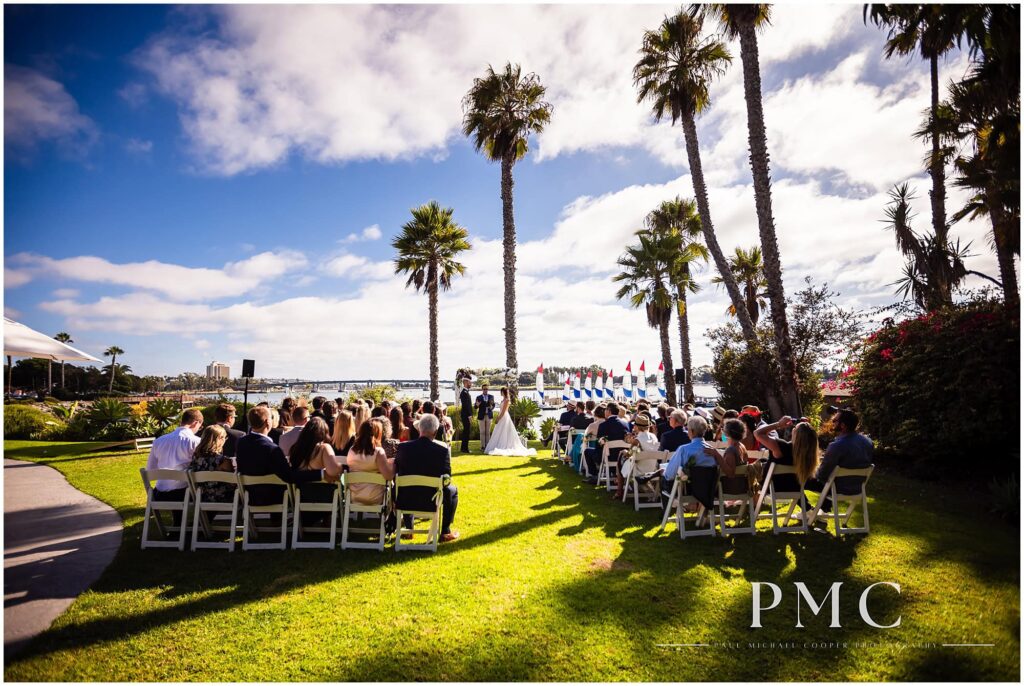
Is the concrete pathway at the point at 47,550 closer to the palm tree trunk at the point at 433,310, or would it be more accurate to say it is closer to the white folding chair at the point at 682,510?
the white folding chair at the point at 682,510

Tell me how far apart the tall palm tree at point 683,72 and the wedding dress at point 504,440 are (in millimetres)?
8728

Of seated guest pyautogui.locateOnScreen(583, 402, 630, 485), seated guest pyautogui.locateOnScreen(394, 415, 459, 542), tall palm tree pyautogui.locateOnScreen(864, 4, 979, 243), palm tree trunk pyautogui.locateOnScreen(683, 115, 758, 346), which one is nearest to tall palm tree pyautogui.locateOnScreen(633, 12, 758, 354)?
palm tree trunk pyautogui.locateOnScreen(683, 115, 758, 346)

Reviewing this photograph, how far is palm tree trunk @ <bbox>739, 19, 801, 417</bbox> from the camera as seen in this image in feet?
37.3

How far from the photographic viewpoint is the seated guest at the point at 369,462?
5.44 meters

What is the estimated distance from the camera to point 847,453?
18.3ft

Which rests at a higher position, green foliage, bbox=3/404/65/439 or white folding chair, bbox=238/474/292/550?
green foliage, bbox=3/404/65/439

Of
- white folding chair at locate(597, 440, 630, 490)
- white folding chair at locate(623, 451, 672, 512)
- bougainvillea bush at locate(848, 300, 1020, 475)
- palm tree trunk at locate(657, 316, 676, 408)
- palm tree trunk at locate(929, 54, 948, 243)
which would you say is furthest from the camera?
palm tree trunk at locate(657, 316, 676, 408)

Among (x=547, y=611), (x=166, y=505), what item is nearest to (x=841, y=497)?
(x=547, y=611)

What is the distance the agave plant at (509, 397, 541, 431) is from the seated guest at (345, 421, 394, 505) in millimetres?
11347

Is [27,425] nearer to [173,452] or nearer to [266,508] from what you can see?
[173,452]

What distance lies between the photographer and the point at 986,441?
24.4 ft

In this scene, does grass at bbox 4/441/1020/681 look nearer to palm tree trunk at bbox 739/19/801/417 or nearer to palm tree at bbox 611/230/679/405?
palm tree trunk at bbox 739/19/801/417

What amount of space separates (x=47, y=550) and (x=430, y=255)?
64.6 ft

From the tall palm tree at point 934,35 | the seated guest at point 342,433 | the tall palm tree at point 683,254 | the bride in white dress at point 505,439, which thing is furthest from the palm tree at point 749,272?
the seated guest at point 342,433
